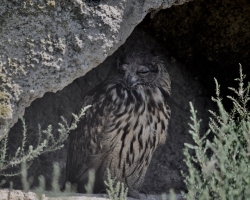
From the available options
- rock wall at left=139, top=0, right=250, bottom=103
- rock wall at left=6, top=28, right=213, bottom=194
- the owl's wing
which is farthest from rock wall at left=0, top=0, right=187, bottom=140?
rock wall at left=139, top=0, right=250, bottom=103

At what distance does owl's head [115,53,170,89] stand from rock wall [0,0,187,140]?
3.09 feet

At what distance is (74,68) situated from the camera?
361cm

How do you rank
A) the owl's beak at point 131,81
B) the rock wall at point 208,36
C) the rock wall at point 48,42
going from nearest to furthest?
1. the rock wall at point 48,42
2. the owl's beak at point 131,81
3. the rock wall at point 208,36

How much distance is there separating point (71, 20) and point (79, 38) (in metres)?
0.12

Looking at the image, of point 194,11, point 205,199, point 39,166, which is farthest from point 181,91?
point 205,199

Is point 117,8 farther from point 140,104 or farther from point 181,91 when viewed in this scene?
point 181,91

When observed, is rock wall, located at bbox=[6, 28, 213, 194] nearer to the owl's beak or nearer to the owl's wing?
the owl's wing

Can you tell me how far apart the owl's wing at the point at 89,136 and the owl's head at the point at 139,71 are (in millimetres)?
188

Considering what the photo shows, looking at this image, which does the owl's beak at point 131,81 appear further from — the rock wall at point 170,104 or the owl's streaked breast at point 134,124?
the rock wall at point 170,104

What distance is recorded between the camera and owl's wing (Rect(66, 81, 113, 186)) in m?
4.46

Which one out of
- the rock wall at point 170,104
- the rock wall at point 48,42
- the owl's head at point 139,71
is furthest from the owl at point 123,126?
the rock wall at point 48,42

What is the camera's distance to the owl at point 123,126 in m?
4.45

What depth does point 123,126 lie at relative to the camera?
174 inches

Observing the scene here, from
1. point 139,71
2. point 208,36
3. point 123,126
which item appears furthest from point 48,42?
point 208,36
